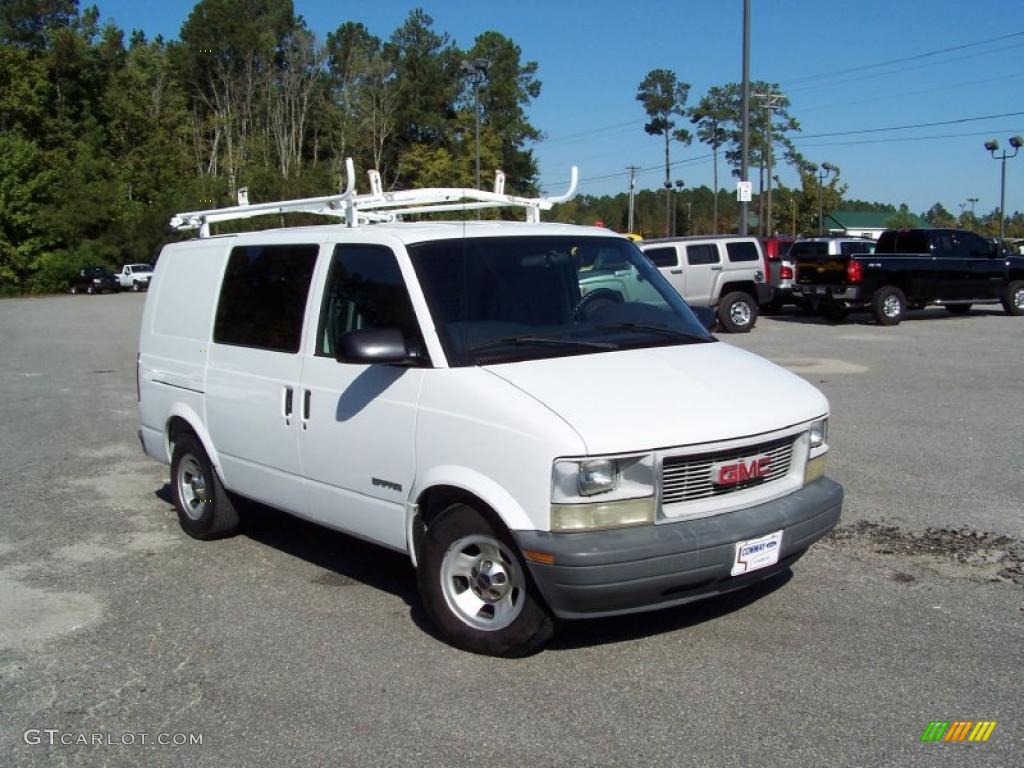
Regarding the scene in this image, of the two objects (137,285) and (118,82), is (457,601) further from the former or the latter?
(118,82)

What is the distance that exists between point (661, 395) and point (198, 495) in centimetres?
361

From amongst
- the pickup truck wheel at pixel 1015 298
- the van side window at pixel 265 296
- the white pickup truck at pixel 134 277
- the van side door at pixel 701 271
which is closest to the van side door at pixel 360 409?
the van side window at pixel 265 296

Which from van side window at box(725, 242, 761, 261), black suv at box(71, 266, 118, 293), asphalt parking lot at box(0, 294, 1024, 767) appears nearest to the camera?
asphalt parking lot at box(0, 294, 1024, 767)

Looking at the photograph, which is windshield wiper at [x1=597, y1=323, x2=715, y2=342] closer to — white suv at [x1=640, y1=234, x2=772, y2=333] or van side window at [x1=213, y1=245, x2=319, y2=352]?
van side window at [x1=213, y1=245, x2=319, y2=352]

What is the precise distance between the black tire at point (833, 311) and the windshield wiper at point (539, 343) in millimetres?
17721

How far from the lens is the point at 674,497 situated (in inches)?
168

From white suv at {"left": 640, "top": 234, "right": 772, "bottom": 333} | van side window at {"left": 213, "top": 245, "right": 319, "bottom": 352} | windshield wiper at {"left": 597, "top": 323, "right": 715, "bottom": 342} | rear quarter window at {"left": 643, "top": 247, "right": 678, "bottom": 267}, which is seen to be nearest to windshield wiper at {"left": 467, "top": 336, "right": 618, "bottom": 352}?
windshield wiper at {"left": 597, "top": 323, "right": 715, "bottom": 342}

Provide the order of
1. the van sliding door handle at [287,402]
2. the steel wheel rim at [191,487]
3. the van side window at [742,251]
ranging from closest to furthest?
the van sliding door handle at [287,402], the steel wheel rim at [191,487], the van side window at [742,251]

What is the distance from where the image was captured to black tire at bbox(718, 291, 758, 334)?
20953 mm

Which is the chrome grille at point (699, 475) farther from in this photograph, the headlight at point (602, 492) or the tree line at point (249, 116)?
the tree line at point (249, 116)

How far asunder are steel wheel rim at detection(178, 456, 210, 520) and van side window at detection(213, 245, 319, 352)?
0.95 m

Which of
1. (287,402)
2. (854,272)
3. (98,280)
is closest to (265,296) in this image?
(287,402)

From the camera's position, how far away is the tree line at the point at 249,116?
65.3 metres

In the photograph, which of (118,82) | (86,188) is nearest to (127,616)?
(86,188)
